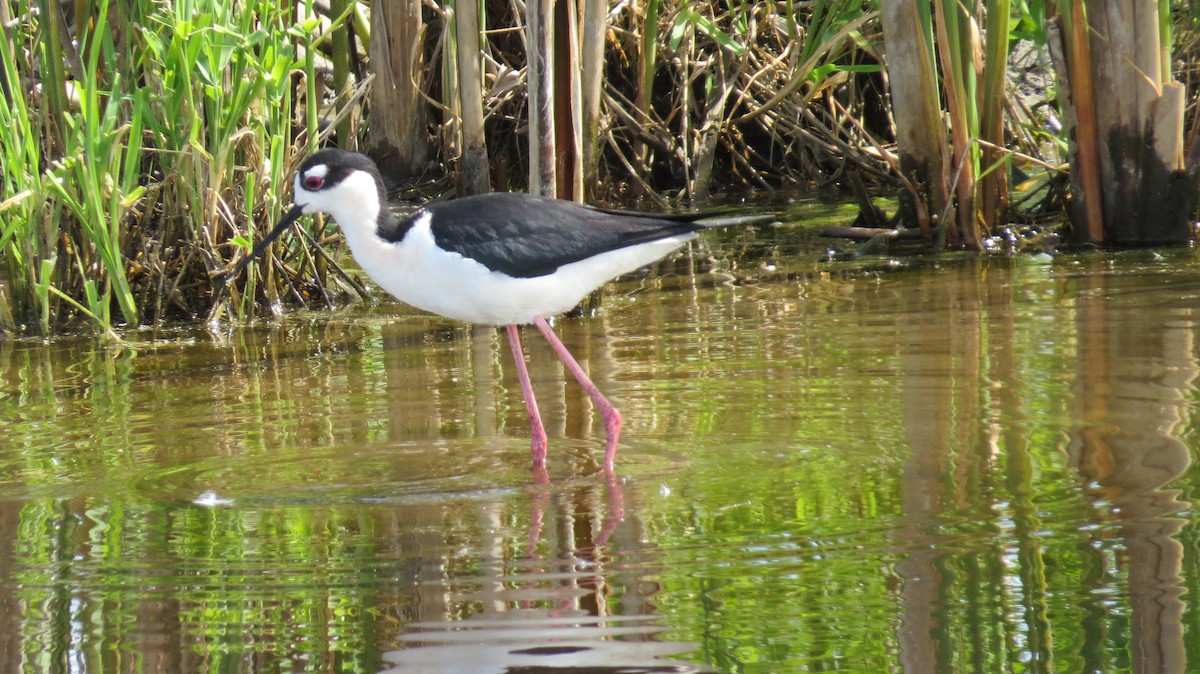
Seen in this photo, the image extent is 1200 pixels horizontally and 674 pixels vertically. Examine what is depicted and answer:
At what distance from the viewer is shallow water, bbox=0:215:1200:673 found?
2.87 m

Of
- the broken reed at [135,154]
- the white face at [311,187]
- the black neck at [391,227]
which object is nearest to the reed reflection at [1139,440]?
the black neck at [391,227]

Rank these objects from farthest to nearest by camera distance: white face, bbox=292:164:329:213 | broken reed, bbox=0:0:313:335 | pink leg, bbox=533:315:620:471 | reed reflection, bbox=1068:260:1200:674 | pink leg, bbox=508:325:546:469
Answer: broken reed, bbox=0:0:313:335, white face, bbox=292:164:329:213, pink leg, bbox=508:325:546:469, pink leg, bbox=533:315:620:471, reed reflection, bbox=1068:260:1200:674

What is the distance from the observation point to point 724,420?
14.9 ft

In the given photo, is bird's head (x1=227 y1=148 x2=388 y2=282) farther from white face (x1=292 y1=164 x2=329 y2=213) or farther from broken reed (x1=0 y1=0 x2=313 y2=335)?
broken reed (x1=0 y1=0 x2=313 y2=335)

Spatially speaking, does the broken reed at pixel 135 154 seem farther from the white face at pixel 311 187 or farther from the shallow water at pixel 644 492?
the white face at pixel 311 187

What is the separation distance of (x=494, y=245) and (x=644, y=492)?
2.98 feet

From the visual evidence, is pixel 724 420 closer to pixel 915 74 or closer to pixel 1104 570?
pixel 1104 570

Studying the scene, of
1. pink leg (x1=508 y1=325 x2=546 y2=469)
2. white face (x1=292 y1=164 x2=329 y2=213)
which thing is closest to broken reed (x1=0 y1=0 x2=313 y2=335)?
white face (x1=292 y1=164 x2=329 y2=213)

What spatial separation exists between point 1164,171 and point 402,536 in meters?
4.50

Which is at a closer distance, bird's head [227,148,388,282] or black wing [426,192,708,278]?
black wing [426,192,708,278]

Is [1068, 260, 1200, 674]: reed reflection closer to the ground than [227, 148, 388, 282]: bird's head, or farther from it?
closer to the ground

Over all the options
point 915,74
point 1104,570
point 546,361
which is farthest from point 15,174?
point 1104,570

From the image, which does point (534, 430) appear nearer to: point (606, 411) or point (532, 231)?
point (606, 411)

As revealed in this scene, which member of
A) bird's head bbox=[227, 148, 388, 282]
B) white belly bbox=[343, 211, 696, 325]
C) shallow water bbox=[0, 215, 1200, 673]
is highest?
bird's head bbox=[227, 148, 388, 282]
